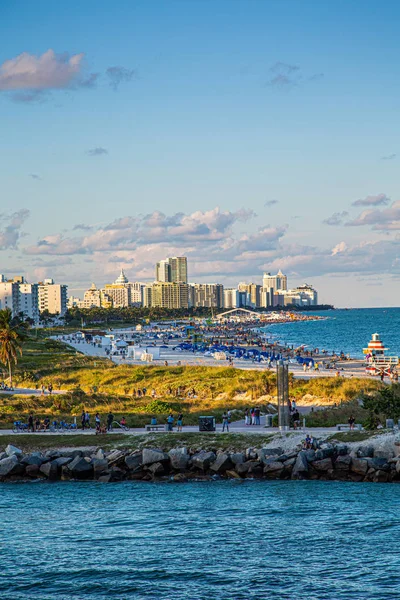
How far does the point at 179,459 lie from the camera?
33.5m

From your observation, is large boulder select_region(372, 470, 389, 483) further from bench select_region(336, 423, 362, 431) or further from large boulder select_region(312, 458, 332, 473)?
bench select_region(336, 423, 362, 431)

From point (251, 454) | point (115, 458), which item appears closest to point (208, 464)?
point (251, 454)

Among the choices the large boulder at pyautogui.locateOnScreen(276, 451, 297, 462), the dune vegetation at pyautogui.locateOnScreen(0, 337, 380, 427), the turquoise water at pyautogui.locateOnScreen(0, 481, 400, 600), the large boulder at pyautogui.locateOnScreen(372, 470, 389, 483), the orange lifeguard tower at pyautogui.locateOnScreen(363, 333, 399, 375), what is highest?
the orange lifeguard tower at pyautogui.locateOnScreen(363, 333, 399, 375)

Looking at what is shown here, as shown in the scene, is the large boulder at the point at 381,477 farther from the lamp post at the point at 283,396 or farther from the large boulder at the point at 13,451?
the large boulder at the point at 13,451

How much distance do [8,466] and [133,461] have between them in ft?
18.3

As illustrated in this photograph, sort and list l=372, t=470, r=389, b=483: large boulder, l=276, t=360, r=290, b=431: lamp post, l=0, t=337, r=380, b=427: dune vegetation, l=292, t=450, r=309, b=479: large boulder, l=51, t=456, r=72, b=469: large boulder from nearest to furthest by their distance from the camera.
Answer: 1. l=372, t=470, r=389, b=483: large boulder
2. l=292, t=450, r=309, b=479: large boulder
3. l=51, t=456, r=72, b=469: large boulder
4. l=276, t=360, r=290, b=431: lamp post
5. l=0, t=337, r=380, b=427: dune vegetation

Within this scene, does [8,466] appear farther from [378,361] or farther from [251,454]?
[378,361]

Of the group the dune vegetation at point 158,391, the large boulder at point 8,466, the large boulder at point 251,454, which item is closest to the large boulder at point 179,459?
the large boulder at point 251,454

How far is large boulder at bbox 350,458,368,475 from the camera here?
31.6 meters

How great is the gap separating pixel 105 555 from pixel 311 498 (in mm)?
9223

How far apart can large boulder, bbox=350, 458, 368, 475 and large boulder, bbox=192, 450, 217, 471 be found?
235 inches

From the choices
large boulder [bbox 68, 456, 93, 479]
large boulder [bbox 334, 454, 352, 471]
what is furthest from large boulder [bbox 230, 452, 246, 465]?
large boulder [bbox 68, 456, 93, 479]

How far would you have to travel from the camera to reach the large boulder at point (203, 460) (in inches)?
1304

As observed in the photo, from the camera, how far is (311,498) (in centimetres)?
2919
